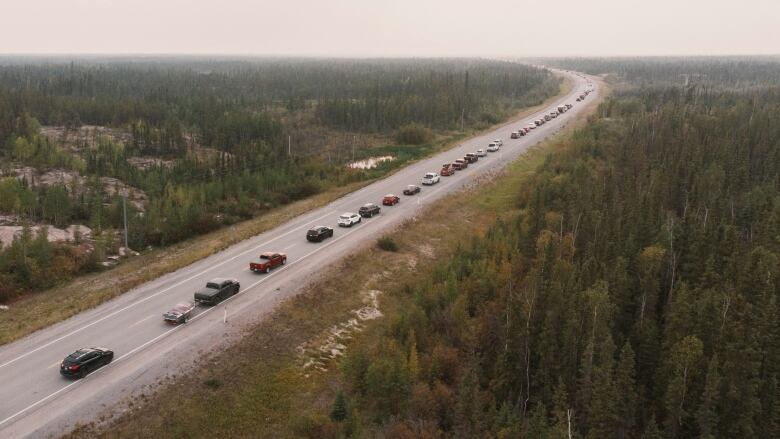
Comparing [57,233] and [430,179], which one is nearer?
[57,233]

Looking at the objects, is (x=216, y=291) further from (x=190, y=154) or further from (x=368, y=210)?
(x=190, y=154)

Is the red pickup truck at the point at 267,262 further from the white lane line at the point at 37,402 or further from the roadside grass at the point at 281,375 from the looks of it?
the white lane line at the point at 37,402

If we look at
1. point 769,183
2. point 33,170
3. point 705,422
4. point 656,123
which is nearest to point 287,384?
point 705,422

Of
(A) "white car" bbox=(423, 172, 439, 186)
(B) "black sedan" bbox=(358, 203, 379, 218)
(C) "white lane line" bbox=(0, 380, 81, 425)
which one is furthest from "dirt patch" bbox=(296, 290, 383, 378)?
(A) "white car" bbox=(423, 172, 439, 186)

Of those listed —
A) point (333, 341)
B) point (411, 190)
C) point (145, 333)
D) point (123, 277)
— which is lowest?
point (333, 341)

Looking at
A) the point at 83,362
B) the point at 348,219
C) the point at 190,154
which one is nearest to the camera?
the point at 83,362

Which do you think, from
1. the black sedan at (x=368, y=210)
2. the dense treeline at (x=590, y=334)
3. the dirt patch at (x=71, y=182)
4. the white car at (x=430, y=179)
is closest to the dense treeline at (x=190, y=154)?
the dirt patch at (x=71, y=182)

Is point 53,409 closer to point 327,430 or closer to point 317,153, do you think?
point 327,430

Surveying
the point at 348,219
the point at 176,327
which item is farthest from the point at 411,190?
the point at 176,327
